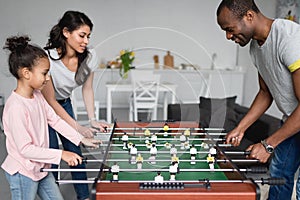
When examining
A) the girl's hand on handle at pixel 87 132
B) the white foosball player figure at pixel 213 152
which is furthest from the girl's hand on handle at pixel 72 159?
the white foosball player figure at pixel 213 152

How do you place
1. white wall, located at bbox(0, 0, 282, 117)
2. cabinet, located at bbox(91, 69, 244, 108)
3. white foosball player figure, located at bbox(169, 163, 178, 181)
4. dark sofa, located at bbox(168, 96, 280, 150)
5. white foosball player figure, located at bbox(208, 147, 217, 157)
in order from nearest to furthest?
white foosball player figure, located at bbox(169, 163, 178, 181) < white foosball player figure, located at bbox(208, 147, 217, 157) < dark sofa, located at bbox(168, 96, 280, 150) < cabinet, located at bbox(91, 69, 244, 108) < white wall, located at bbox(0, 0, 282, 117)

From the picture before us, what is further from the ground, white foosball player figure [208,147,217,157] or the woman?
the woman

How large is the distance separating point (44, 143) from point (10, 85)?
16.9ft

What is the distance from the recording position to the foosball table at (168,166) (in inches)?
52.1

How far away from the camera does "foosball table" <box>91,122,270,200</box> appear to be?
1322 mm

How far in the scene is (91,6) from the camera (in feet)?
22.3

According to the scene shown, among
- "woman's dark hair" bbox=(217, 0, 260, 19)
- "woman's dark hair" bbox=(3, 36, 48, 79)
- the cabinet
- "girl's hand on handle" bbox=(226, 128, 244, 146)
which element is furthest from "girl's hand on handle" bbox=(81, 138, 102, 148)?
the cabinet

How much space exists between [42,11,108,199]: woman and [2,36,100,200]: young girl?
0.41 m

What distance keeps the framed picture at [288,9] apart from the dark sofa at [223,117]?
9.43 feet

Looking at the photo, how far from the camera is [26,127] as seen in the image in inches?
65.4

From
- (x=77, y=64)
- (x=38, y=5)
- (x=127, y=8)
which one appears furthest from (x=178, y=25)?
(x=77, y=64)

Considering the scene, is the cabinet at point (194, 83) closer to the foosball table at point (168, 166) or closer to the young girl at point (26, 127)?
the foosball table at point (168, 166)

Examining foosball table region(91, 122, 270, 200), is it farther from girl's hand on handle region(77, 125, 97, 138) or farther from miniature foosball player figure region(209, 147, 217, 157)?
girl's hand on handle region(77, 125, 97, 138)

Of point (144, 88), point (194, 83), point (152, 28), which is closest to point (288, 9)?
point (194, 83)
